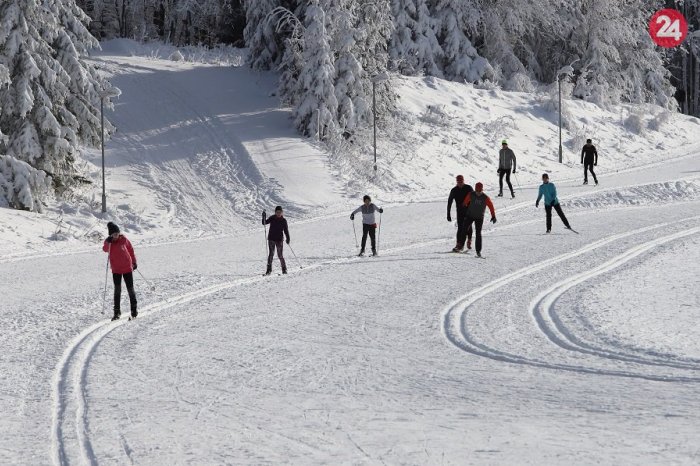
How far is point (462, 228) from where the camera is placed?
65.7 feet

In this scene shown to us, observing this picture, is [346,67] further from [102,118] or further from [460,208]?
[460,208]

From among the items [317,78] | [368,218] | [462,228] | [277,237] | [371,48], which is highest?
[371,48]

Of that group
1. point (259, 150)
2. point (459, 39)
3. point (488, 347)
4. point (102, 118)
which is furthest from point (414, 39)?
point (488, 347)

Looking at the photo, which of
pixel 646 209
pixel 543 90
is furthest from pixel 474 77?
pixel 646 209

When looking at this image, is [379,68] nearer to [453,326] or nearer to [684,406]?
[453,326]

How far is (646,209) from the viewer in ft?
90.5

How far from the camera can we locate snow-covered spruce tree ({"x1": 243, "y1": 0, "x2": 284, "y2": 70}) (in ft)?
118

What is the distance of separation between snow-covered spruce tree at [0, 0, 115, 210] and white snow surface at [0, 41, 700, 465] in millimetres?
1651

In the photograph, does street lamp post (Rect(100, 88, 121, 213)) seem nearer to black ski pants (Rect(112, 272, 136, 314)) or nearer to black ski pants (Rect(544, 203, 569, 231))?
black ski pants (Rect(112, 272, 136, 314))

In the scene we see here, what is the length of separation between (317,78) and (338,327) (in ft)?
64.1

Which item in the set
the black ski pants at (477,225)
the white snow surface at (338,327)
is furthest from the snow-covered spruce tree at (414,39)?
the black ski pants at (477,225)

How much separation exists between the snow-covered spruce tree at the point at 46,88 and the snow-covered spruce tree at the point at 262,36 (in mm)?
10250

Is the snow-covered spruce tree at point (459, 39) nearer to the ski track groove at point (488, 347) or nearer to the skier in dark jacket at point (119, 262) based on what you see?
the ski track groove at point (488, 347)

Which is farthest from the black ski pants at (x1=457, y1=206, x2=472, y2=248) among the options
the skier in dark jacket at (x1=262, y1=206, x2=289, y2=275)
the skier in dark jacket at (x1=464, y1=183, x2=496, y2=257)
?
the skier in dark jacket at (x1=262, y1=206, x2=289, y2=275)
